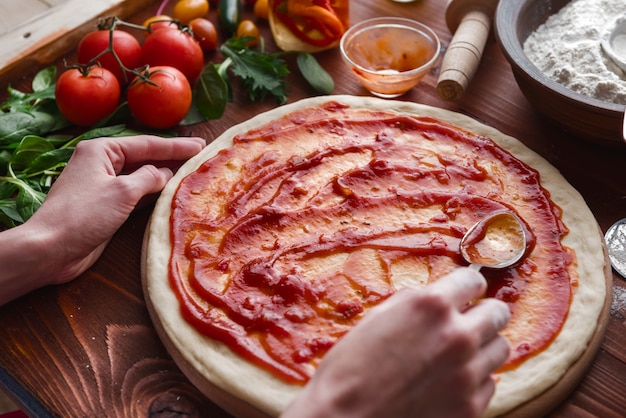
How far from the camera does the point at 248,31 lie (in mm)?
3150

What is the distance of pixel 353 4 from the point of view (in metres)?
3.41

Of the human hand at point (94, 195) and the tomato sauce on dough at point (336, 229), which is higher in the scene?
the human hand at point (94, 195)

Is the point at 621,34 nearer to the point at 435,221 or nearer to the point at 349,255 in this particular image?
Answer: the point at 435,221

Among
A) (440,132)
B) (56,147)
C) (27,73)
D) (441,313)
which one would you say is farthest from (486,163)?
(27,73)

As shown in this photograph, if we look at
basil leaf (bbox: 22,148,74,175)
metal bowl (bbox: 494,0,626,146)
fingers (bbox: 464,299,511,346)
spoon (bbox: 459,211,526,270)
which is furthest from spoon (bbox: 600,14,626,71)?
basil leaf (bbox: 22,148,74,175)

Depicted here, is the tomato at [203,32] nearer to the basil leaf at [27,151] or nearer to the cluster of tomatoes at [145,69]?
the cluster of tomatoes at [145,69]

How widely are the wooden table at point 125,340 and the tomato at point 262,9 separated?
1.32m

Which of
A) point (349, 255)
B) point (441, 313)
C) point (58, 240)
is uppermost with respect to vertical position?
point (441, 313)

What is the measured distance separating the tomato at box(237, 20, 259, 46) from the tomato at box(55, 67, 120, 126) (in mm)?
722

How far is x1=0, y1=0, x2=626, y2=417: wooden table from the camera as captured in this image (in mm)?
1903

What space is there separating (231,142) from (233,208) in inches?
14.5

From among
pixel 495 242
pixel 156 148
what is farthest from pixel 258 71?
pixel 495 242

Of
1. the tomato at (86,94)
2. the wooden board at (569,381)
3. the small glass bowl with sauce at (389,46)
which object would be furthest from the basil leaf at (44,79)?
the wooden board at (569,381)

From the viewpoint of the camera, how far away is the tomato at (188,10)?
3.23m
